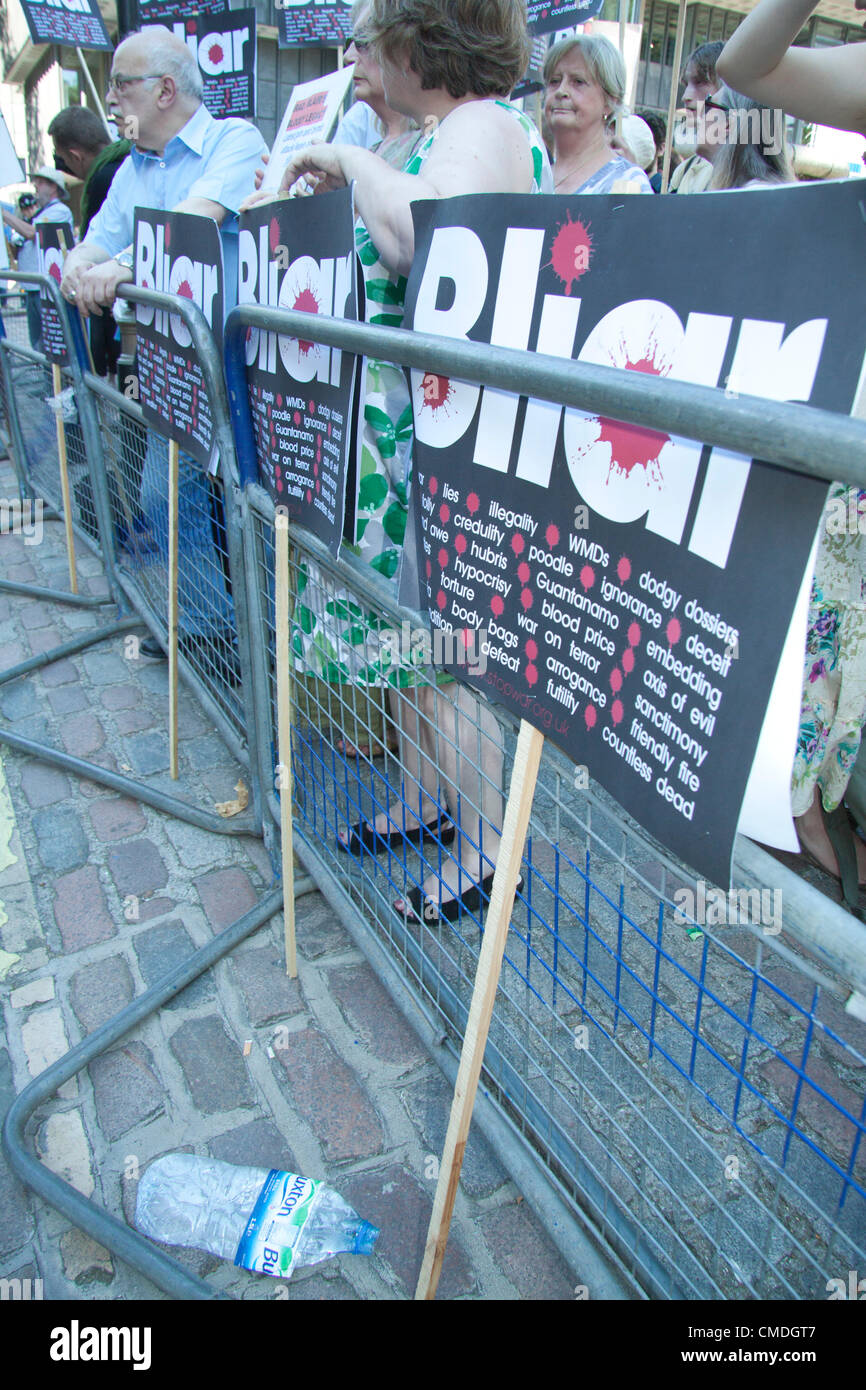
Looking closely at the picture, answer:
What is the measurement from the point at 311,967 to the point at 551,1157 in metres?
0.86

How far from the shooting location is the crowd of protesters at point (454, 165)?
184 centimetres

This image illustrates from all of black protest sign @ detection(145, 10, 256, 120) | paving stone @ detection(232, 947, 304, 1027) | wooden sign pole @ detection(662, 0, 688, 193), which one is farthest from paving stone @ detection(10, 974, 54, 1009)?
black protest sign @ detection(145, 10, 256, 120)

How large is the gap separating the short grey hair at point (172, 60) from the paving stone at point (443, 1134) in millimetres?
3622

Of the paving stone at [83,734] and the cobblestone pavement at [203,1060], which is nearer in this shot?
the cobblestone pavement at [203,1060]

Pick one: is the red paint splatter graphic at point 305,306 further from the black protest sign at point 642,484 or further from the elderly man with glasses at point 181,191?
the elderly man with glasses at point 181,191

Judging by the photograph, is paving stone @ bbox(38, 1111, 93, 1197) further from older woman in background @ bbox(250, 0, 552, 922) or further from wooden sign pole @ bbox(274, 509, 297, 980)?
older woman in background @ bbox(250, 0, 552, 922)

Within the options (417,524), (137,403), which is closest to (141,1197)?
(417,524)

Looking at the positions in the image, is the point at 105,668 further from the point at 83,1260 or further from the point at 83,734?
the point at 83,1260

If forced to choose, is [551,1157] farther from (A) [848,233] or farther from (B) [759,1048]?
(A) [848,233]

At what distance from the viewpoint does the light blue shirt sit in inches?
129

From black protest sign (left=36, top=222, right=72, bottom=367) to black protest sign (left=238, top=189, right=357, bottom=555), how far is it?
2.27 m

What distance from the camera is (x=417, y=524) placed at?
1567mm

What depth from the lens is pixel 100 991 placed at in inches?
89.8

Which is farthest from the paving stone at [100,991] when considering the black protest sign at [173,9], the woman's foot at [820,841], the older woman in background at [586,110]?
the black protest sign at [173,9]
